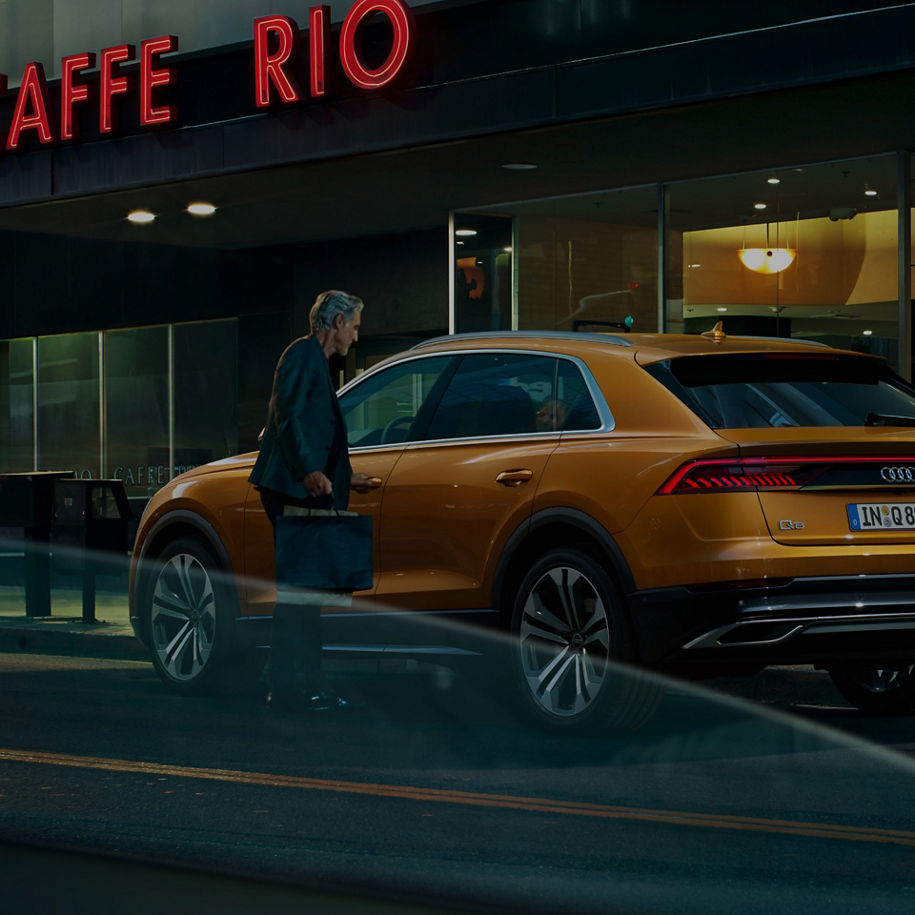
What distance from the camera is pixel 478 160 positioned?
16109mm

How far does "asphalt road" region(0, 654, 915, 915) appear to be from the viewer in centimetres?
499

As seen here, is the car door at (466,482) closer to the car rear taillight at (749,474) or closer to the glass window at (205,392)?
the car rear taillight at (749,474)

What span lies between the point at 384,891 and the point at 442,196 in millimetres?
13722

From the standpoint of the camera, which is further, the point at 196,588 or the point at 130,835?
the point at 196,588

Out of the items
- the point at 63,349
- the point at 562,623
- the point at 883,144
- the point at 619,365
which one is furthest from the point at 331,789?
the point at 63,349

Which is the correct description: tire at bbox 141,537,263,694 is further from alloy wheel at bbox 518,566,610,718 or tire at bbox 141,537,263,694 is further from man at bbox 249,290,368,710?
alloy wheel at bbox 518,566,610,718

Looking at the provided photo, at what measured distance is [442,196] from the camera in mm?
18094

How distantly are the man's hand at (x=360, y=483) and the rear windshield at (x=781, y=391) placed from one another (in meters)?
1.64

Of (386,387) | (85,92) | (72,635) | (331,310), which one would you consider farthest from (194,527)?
(85,92)

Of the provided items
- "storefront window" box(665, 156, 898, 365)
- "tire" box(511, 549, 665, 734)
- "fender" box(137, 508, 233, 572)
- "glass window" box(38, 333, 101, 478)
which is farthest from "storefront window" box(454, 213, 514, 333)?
"tire" box(511, 549, 665, 734)

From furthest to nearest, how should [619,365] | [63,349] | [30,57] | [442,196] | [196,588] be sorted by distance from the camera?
[63,349] → [30,57] → [442,196] → [196,588] → [619,365]

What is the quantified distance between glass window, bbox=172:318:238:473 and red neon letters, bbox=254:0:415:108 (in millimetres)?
6653

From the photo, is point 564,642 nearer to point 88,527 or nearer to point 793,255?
point 88,527

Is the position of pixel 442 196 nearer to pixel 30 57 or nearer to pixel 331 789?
pixel 30 57
